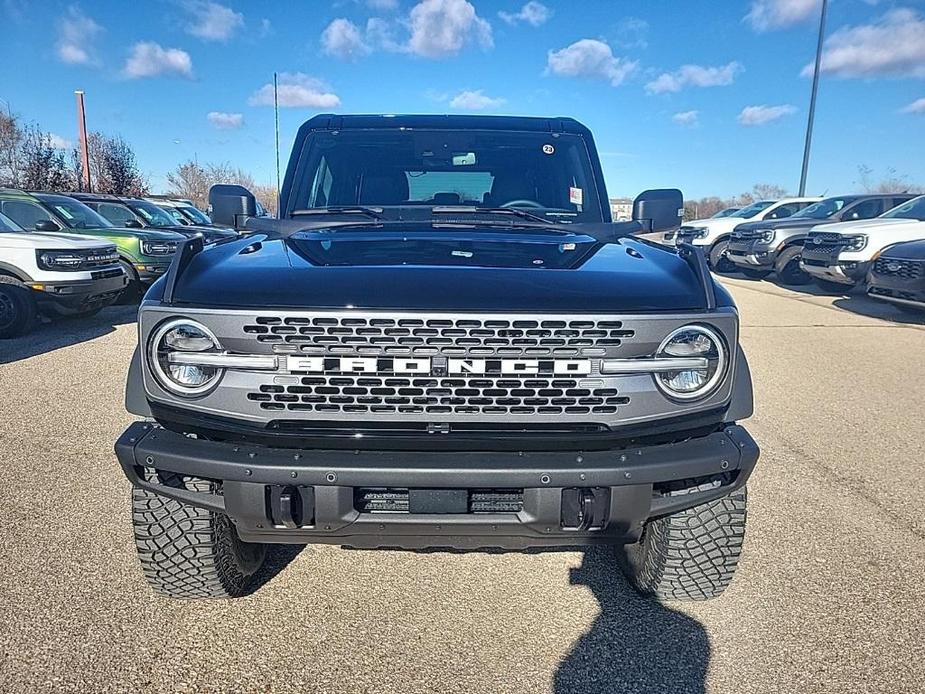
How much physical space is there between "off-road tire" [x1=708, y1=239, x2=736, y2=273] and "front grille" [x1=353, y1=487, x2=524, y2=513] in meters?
16.1

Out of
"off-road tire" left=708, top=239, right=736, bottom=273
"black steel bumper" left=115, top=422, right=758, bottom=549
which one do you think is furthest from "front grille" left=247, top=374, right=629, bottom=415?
"off-road tire" left=708, top=239, right=736, bottom=273

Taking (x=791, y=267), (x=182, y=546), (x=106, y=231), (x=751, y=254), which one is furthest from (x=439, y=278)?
(x=751, y=254)

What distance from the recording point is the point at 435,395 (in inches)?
80.1

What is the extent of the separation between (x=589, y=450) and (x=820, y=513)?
2028mm

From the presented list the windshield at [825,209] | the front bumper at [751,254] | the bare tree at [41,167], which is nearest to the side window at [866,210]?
the windshield at [825,209]

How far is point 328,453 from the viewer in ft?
6.70

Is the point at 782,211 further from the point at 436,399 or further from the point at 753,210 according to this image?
the point at 436,399

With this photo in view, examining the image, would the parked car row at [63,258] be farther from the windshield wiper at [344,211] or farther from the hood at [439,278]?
the hood at [439,278]

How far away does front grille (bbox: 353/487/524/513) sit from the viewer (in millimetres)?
2096

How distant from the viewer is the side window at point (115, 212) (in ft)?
39.5

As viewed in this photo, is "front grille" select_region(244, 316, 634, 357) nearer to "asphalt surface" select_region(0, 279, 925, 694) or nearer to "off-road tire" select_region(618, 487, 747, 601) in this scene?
"off-road tire" select_region(618, 487, 747, 601)

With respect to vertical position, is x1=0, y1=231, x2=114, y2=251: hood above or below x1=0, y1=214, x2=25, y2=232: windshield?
below

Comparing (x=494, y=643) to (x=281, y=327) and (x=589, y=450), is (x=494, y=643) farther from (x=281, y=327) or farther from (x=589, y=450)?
(x=281, y=327)

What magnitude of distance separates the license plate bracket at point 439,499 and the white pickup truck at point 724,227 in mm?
16374
